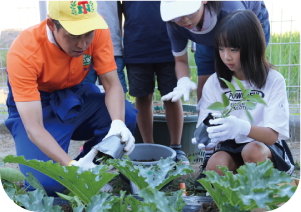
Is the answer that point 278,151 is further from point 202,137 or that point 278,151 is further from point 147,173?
point 147,173

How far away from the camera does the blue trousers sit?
1.60 meters

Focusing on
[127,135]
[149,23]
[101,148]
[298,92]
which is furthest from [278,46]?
[101,148]

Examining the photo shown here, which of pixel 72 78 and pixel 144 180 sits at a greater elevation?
pixel 72 78

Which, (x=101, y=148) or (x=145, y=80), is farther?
(x=145, y=80)

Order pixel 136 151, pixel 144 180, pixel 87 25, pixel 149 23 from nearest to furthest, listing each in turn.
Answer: pixel 144 180, pixel 87 25, pixel 136 151, pixel 149 23

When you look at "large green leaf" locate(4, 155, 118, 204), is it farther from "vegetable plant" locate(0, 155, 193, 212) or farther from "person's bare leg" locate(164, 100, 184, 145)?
"person's bare leg" locate(164, 100, 184, 145)

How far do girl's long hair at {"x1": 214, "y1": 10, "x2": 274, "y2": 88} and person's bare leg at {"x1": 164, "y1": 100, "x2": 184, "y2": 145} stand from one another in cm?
74

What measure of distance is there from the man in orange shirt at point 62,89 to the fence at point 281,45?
1575mm

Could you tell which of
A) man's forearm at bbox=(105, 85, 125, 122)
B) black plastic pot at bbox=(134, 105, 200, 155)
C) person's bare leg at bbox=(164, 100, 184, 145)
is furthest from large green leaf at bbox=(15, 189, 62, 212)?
black plastic pot at bbox=(134, 105, 200, 155)

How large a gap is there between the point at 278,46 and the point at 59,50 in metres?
2.51

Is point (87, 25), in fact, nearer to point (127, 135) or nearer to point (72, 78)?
point (72, 78)

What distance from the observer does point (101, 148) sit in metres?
1.23

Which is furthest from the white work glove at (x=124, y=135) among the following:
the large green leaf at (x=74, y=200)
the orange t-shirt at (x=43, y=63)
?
the large green leaf at (x=74, y=200)

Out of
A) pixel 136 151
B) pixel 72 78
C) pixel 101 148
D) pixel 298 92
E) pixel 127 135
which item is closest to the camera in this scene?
pixel 101 148
